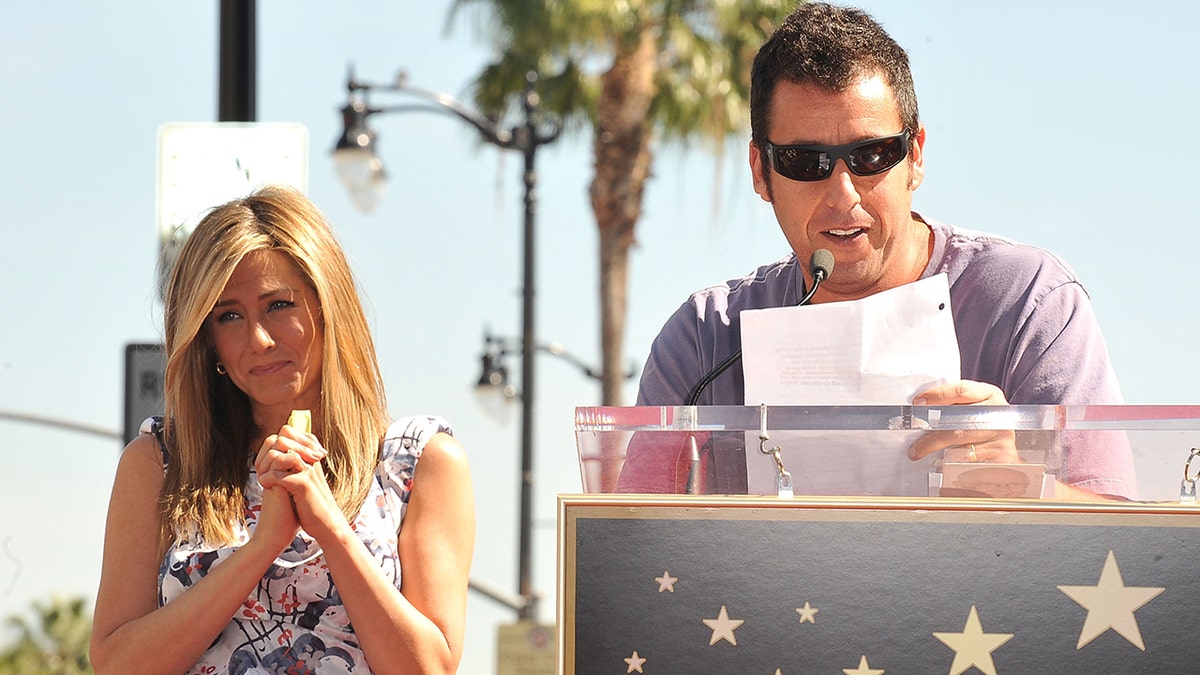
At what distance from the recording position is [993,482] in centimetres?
159

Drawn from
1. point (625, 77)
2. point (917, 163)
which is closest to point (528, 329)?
point (625, 77)

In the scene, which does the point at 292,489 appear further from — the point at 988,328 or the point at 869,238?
the point at 988,328

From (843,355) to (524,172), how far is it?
10141mm

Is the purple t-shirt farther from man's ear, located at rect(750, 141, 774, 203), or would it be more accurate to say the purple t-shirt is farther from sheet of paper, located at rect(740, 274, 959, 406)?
sheet of paper, located at rect(740, 274, 959, 406)

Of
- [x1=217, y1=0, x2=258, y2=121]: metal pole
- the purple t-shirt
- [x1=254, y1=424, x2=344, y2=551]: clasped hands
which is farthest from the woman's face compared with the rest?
[x1=217, y1=0, x2=258, y2=121]: metal pole

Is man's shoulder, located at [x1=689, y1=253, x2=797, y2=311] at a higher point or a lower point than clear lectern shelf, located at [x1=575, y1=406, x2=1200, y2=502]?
higher

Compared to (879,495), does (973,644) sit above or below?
below

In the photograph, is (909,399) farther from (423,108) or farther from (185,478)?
(423,108)

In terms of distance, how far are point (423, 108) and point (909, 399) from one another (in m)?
10.6

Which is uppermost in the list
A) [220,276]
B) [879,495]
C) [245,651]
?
[220,276]

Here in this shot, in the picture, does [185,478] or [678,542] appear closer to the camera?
[678,542]

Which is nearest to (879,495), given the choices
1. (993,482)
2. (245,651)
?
(993,482)

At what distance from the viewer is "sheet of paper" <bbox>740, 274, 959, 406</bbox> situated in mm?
1794

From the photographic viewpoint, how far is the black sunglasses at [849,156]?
2.16 meters
